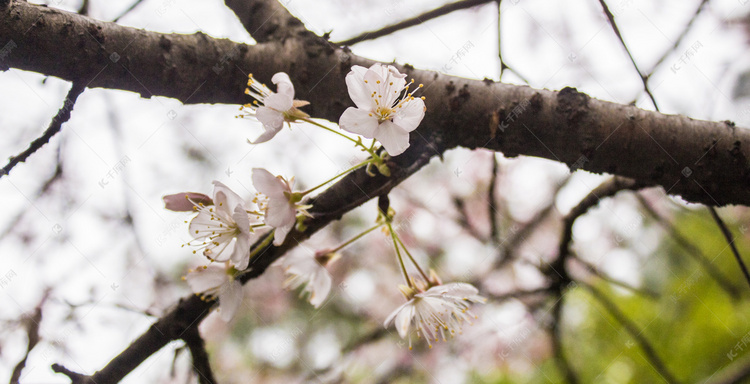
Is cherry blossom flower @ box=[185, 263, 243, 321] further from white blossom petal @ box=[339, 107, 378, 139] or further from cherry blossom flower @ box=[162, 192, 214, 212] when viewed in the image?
white blossom petal @ box=[339, 107, 378, 139]

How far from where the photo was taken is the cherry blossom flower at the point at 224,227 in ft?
2.36

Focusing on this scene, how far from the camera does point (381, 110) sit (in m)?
0.74

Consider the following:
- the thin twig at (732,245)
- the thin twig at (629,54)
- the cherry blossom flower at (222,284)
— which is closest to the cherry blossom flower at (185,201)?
the cherry blossom flower at (222,284)

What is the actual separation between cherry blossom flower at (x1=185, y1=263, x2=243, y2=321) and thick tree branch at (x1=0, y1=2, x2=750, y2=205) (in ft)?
1.12

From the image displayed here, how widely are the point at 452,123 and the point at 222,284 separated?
22.4 inches

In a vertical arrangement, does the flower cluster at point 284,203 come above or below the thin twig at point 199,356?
above

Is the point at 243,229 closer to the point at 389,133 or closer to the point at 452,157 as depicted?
the point at 389,133

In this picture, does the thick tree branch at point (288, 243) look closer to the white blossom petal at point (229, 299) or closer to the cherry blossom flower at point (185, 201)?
the white blossom petal at point (229, 299)

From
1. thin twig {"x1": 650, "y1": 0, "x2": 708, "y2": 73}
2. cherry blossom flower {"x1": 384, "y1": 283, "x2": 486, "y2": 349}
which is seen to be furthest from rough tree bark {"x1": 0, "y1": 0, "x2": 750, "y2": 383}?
thin twig {"x1": 650, "y1": 0, "x2": 708, "y2": 73}

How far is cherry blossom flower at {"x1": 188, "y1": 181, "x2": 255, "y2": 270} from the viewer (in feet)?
A: 2.36

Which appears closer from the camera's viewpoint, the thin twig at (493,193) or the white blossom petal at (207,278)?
the white blossom petal at (207,278)

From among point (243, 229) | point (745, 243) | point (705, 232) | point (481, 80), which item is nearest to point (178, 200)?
point (243, 229)

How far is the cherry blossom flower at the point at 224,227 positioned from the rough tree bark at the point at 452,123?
76 mm

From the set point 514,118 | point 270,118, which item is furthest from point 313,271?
point 514,118
